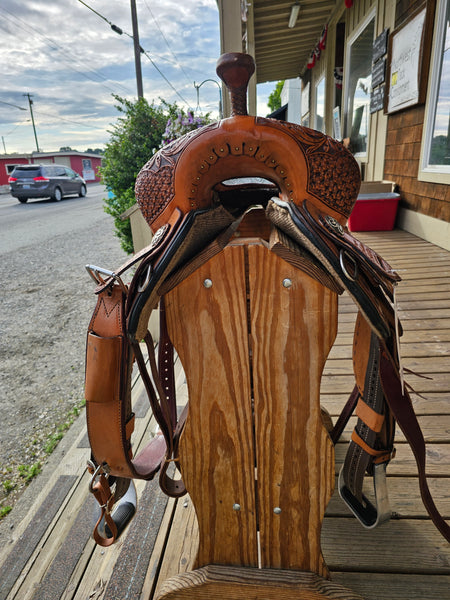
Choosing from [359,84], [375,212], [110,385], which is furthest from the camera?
[359,84]

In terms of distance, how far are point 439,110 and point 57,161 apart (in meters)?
40.8

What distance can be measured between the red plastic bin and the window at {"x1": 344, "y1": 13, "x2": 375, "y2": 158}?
1.56 metres

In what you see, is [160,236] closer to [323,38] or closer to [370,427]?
[370,427]

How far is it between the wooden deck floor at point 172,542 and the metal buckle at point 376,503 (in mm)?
166

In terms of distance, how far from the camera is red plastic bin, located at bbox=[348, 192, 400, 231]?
4.09 m

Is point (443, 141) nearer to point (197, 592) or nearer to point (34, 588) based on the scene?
point (197, 592)

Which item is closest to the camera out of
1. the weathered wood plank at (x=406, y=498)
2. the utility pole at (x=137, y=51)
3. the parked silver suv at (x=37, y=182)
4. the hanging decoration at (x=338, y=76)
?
the weathered wood plank at (x=406, y=498)

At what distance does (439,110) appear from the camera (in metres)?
3.29

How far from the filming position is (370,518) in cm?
96

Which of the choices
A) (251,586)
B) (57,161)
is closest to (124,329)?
(251,586)

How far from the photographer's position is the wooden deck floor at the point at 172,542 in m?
1.00

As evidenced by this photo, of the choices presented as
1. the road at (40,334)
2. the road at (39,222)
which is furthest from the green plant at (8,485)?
the road at (39,222)

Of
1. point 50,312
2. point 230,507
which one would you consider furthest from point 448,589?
point 50,312

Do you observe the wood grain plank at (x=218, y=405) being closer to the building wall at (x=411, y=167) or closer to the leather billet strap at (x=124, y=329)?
the leather billet strap at (x=124, y=329)
